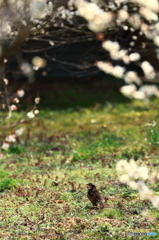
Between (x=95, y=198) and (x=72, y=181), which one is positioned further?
(x=72, y=181)

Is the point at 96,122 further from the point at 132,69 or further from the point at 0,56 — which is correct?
the point at 0,56

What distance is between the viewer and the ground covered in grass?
5391mm

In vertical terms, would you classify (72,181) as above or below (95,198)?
below

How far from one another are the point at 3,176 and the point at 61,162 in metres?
1.50

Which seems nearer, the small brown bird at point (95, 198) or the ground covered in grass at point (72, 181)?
the ground covered in grass at point (72, 181)

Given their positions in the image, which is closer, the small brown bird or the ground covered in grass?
the ground covered in grass

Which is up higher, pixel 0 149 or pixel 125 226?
pixel 125 226

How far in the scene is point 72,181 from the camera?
297 inches

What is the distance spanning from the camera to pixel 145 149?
31.4 ft

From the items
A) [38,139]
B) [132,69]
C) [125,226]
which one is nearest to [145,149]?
[38,139]

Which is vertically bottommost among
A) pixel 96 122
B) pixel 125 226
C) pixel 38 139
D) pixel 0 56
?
pixel 96 122

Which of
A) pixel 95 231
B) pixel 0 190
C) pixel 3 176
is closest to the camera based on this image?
pixel 95 231

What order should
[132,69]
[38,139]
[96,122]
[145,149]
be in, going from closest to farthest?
1. [145,149]
2. [38,139]
3. [96,122]
4. [132,69]

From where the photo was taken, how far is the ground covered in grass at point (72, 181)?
17.7 feet
